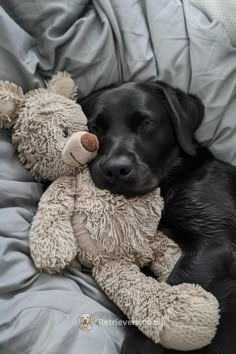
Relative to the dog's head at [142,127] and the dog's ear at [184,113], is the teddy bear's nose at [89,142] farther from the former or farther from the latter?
the dog's ear at [184,113]

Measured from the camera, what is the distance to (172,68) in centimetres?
150

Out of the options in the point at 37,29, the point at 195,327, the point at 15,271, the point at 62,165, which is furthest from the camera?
the point at 37,29

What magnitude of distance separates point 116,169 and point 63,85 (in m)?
0.32

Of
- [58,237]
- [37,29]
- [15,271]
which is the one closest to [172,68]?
[37,29]

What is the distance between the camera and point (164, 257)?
1284 millimetres

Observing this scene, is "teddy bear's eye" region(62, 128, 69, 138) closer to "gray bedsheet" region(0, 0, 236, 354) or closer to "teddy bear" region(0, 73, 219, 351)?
"teddy bear" region(0, 73, 219, 351)

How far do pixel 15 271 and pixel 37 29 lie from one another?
0.75 m

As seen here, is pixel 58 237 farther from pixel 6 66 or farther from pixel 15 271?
pixel 6 66

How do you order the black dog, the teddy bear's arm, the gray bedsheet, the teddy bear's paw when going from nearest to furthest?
the teddy bear's paw < the teddy bear's arm < the black dog < the gray bedsheet

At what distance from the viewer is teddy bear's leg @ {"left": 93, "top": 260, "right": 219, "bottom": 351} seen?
1007mm

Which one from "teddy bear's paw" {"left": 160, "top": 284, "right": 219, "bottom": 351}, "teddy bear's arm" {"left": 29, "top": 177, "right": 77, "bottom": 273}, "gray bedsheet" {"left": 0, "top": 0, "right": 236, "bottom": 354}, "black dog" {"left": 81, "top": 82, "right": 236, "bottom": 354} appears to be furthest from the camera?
"gray bedsheet" {"left": 0, "top": 0, "right": 236, "bottom": 354}

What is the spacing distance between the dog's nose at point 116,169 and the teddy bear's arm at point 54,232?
106mm

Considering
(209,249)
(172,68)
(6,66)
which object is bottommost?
(209,249)

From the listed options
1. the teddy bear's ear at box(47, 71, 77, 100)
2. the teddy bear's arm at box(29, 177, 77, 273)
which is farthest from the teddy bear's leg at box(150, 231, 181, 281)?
the teddy bear's ear at box(47, 71, 77, 100)
